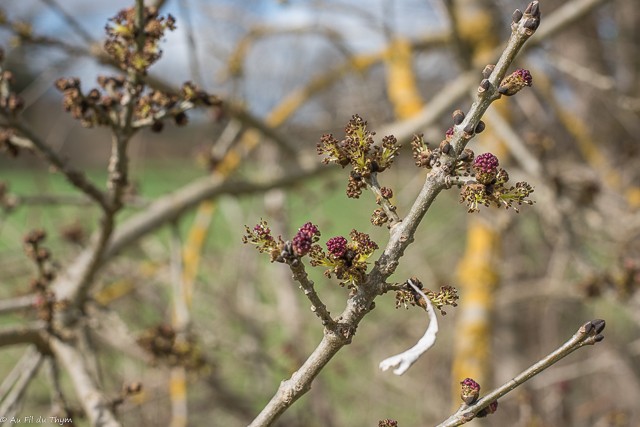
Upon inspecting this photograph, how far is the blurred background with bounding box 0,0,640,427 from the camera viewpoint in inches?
127

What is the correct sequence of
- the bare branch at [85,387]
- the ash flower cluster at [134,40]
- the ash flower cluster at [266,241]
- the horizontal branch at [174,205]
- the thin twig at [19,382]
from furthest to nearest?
the horizontal branch at [174,205]
the thin twig at [19,382]
the bare branch at [85,387]
the ash flower cluster at [134,40]
the ash flower cluster at [266,241]

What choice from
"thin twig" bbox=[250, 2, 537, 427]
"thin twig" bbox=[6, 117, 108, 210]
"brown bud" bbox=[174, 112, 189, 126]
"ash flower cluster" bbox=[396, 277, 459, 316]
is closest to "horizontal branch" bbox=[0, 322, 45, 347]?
"thin twig" bbox=[6, 117, 108, 210]

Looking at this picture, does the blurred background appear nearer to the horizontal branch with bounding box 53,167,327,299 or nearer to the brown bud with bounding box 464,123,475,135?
the horizontal branch with bounding box 53,167,327,299

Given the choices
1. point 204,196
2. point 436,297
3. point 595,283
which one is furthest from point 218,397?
point 436,297

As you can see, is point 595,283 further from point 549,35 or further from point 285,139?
point 285,139

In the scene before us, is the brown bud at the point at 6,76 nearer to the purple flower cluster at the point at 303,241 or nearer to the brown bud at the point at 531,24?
the purple flower cluster at the point at 303,241

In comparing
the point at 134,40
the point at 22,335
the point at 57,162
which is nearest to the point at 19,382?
the point at 22,335

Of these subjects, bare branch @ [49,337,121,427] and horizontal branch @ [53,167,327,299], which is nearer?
bare branch @ [49,337,121,427]

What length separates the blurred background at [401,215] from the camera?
3.24 m

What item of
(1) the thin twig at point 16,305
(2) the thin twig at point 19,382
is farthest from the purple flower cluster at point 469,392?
Result: (1) the thin twig at point 16,305

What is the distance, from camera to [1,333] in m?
2.05

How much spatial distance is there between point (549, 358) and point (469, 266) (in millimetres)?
3379

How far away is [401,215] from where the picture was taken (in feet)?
16.7

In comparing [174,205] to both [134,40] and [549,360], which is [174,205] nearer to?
[134,40]
